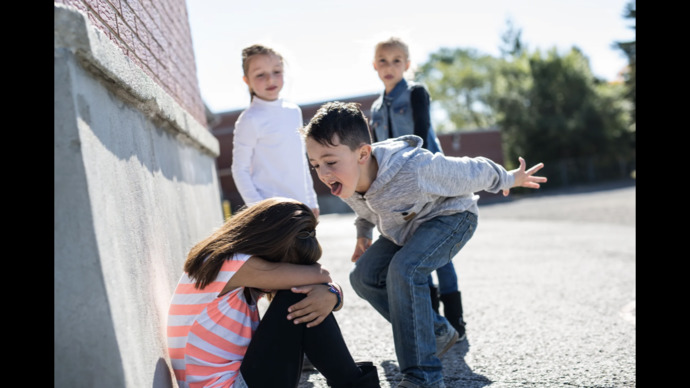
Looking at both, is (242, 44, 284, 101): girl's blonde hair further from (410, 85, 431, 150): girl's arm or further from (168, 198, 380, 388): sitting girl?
(168, 198, 380, 388): sitting girl

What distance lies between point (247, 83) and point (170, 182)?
96cm

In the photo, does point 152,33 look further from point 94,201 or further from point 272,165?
point 94,201

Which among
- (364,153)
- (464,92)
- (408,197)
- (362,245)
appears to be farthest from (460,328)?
(464,92)

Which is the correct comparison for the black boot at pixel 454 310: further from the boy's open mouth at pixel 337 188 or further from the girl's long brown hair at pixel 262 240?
the girl's long brown hair at pixel 262 240

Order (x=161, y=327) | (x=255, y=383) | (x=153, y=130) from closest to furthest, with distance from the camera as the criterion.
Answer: (x=255, y=383) → (x=161, y=327) → (x=153, y=130)

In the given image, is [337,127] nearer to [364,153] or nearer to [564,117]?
[364,153]

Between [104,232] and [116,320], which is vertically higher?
[104,232]

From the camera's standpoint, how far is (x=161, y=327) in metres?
2.51

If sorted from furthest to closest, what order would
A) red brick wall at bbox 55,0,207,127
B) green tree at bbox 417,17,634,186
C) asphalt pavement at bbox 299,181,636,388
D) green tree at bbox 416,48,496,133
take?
green tree at bbox 416,48,496,133 < green tree at bbox 417,17,634,186 < asphalt pavement at bbox 299,181,636,388 < red brick wall at bbox 55,0,207,127

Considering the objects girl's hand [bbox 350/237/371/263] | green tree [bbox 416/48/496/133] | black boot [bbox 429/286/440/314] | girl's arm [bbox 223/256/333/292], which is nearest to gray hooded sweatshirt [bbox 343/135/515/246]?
girl's hand [bbox 350/237/371/263]

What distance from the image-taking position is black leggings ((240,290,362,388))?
2328 millimetres

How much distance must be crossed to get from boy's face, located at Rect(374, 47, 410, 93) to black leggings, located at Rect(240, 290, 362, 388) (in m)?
2.19

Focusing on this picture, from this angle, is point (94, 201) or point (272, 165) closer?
point (94, 201)

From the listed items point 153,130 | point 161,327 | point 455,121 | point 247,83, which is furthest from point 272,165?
point 455,121
